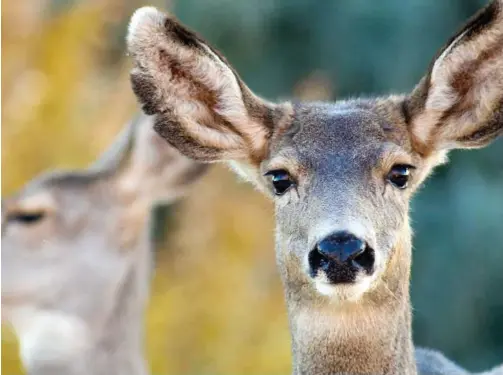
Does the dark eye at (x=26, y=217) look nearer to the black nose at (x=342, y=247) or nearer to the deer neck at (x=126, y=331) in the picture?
the deer neck at (x=126, y=331)

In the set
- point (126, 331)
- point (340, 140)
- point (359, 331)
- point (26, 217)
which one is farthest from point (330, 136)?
point (26, 217)

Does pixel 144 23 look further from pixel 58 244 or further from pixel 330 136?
pixel 58 244

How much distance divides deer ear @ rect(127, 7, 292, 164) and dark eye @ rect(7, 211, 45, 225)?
11.5ft

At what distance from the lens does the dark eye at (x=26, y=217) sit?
1029 cm

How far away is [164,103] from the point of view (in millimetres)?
6824

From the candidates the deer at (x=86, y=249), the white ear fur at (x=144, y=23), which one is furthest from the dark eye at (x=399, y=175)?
the deer at (x=86, y=249)

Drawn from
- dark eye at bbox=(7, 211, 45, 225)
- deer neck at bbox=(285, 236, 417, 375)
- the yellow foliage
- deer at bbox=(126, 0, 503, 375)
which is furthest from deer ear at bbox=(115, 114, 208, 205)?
the yellow foliage

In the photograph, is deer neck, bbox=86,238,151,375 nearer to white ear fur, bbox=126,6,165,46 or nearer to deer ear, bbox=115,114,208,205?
deer ear, bbox=115,114,208,205

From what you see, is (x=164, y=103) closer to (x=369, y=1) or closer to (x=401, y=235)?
(x=401, y=235)

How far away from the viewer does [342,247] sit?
601 cm

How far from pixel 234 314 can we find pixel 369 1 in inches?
142

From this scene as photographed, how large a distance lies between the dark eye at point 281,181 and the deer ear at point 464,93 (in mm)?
558

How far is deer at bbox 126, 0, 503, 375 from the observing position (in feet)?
20.6

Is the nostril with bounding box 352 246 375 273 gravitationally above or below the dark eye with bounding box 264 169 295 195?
below
